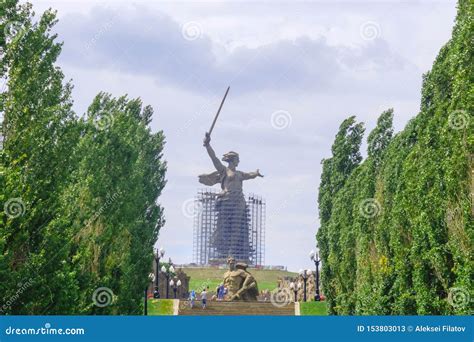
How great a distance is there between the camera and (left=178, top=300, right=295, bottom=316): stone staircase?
45031 millimetres

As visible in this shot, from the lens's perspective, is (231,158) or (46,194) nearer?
(46,194)

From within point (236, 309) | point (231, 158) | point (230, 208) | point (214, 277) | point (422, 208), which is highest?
point (231, 158)

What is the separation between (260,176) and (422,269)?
58685mm

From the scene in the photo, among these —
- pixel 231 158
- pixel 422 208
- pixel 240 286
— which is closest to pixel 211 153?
pixel 231 158

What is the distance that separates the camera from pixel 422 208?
2075cm

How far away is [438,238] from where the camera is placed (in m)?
19.8

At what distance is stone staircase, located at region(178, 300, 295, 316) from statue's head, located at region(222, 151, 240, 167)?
31467 mm

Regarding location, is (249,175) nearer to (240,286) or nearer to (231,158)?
(231,158)

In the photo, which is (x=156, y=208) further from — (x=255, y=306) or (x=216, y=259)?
(x=216, y=259)

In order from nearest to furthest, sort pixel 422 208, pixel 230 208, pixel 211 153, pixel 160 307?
pixel 422 208 → pixel 160 307 → pixel 211 153 → pixel 230 208

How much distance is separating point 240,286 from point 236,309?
3.41 m

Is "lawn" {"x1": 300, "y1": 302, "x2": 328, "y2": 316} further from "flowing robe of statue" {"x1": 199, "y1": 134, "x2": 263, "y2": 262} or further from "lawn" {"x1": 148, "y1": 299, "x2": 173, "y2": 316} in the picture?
"flowing robe of statue" {"x1": 199, "y1": 134, "x2": 263, "y2": 262}

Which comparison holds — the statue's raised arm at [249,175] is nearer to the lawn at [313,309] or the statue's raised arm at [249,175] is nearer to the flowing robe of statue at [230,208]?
the flowing robe of statue at [230,208]

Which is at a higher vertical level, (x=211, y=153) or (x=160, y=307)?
(x=211, y=153)
